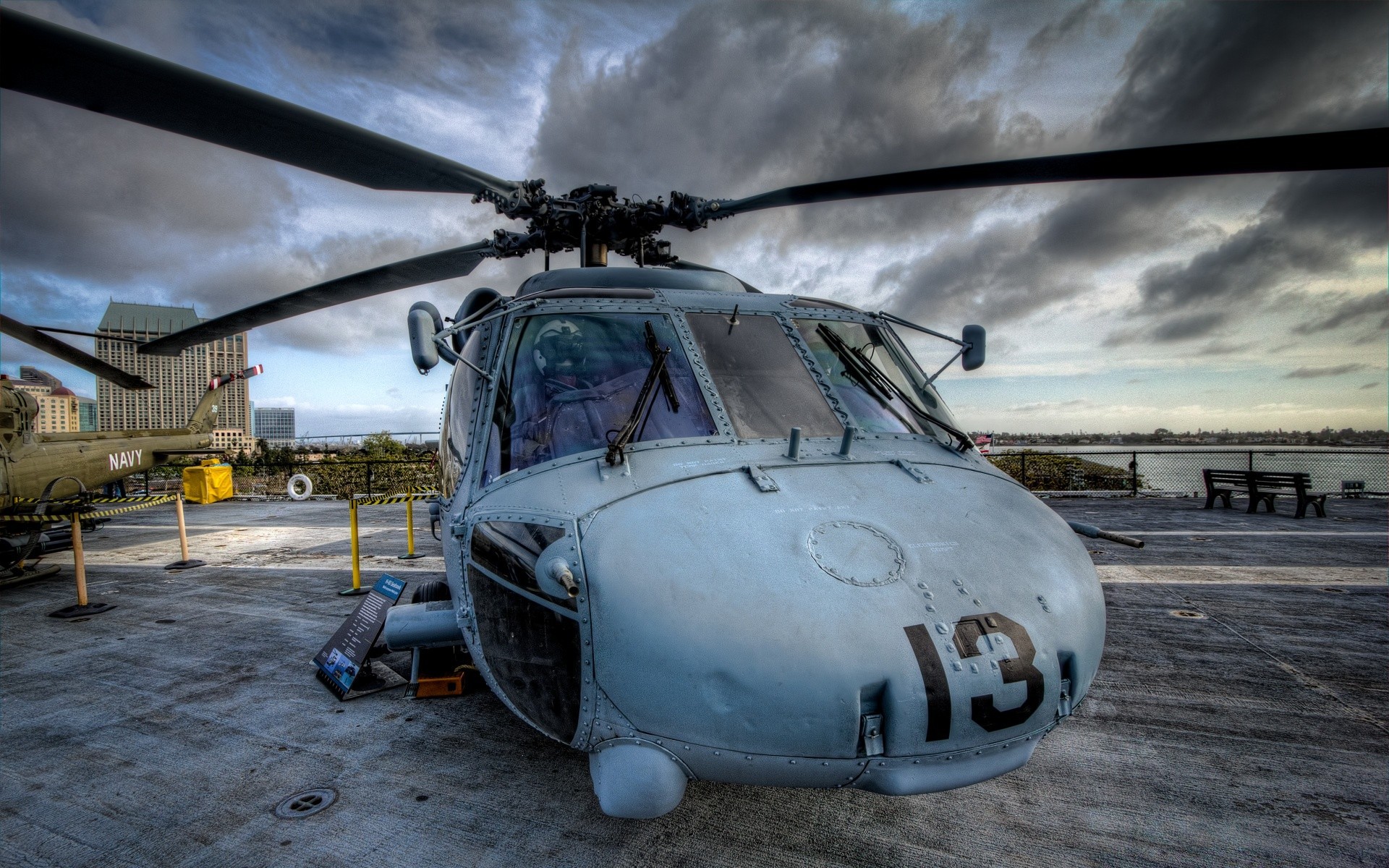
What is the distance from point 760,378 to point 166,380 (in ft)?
409

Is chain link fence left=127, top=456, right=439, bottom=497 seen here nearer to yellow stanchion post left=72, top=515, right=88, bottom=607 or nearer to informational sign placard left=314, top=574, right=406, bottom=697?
yellow stanchion post left=72, top=515, right=88, bottom=607

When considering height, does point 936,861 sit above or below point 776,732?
below

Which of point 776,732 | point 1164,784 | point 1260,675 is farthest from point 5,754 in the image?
point 1260,675

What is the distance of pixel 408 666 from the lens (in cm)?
467

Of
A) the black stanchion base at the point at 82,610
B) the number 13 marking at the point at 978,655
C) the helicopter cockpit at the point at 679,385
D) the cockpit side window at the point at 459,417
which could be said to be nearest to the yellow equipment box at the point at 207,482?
the black stanchion base at the point at 82,610

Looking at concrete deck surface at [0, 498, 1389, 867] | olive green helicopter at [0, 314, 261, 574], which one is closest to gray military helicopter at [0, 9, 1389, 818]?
concrete deck surface at [0, 498, 1389, 867]

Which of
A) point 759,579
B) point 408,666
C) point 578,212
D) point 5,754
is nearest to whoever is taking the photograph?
point 759,579

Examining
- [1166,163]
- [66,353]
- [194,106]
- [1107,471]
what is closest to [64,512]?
[66,353]

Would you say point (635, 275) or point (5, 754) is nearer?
point (5, 754)

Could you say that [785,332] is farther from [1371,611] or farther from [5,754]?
[1371,611]

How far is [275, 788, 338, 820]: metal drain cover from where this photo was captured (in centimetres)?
281

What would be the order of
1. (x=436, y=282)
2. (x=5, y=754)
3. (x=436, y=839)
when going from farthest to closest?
(x=436, y=282)
(x=5, y=754)
(x=436, y=839)

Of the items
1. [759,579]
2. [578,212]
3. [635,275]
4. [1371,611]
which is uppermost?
[578,212]

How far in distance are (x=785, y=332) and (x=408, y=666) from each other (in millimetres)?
3797
